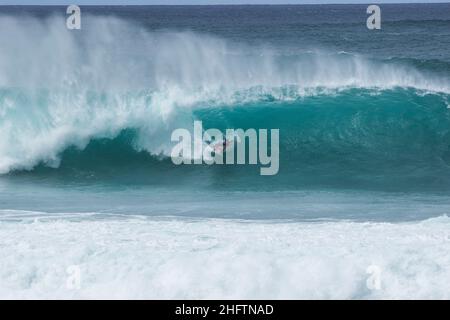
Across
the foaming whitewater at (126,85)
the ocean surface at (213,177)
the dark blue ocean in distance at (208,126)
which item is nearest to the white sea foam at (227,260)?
the ocean surface at (213,177)

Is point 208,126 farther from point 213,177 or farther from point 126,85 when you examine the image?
point 126,85

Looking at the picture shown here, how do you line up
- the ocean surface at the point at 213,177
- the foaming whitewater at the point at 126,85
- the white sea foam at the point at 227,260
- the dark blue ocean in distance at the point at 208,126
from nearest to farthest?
the white sea foam at the point at 227,260, the ocean surface at the point at 213,177, the dark blue ocean in distance at the point at 208,126, the foaming whitewater at the point at 126,85

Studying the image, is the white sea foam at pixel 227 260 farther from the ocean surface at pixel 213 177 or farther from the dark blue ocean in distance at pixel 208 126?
the dark blue ocean in distance at pixel 208 126

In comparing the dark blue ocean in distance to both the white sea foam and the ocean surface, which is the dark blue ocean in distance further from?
the white sea foam

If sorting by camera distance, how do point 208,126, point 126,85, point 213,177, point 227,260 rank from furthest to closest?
point 126,85 → point 208,126 → point 213,177 → point 227,260

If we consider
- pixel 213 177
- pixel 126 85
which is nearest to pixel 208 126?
pixel 213 177
